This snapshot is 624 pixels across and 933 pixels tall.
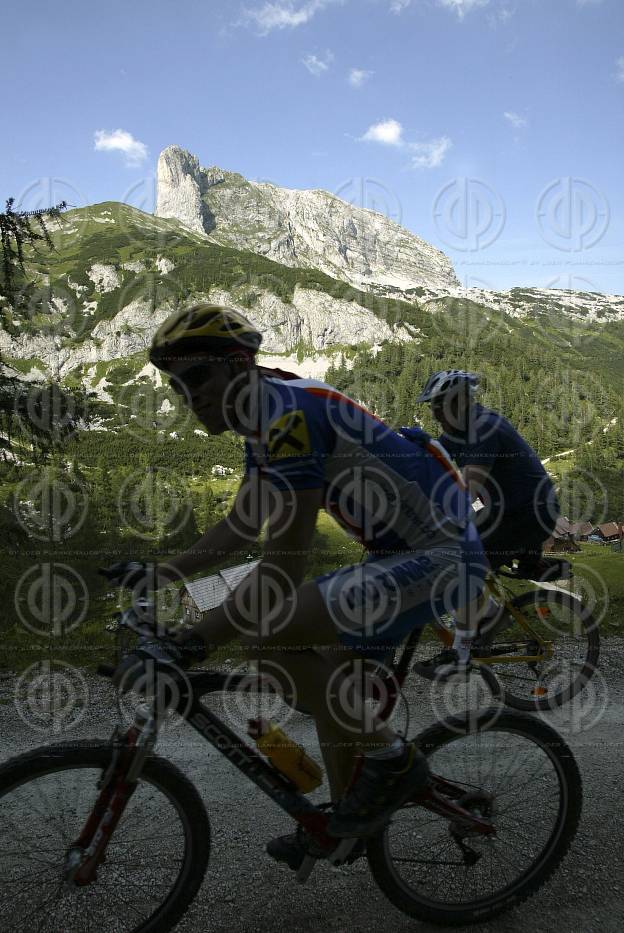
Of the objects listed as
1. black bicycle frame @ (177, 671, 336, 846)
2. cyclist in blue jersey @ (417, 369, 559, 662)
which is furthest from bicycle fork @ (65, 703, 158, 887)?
cyclist in blue jersey @ (417, 369, 559, 662)

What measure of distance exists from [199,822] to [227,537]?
1338 millimetres

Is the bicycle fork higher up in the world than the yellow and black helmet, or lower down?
lower down

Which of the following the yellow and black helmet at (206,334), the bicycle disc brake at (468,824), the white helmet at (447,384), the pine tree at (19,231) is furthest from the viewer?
the pine tree at (19,231)

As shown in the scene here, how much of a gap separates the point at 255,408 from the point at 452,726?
6.44 ft

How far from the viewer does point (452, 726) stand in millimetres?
3020

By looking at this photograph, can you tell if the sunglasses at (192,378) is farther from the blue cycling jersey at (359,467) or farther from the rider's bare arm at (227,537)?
the rider's bare arm at (227,537)

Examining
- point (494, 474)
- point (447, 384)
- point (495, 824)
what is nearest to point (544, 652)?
point (494, 474)

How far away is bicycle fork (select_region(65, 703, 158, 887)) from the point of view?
2.53 m

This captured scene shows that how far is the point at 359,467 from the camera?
2.56m

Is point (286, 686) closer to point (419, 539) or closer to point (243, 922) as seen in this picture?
point (419, 539)

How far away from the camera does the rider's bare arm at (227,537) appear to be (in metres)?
2.71

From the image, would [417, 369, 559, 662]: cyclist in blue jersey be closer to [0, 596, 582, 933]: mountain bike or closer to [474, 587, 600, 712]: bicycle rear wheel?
[474, 587, 600, 712]: bicycle rear wheel

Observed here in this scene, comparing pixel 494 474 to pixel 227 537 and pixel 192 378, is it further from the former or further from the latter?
pixel 192 378

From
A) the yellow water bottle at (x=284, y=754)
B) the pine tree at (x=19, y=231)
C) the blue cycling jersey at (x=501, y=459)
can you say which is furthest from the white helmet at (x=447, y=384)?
the pine tree at (x=19, y=231)
